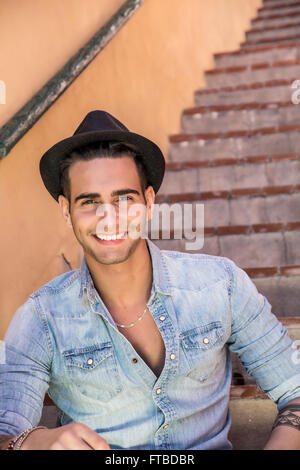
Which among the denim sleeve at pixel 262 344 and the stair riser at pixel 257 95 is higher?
the stair riser at pixel 257 95

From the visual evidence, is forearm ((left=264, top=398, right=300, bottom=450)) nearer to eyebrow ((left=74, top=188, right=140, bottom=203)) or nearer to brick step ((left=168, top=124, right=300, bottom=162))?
eyebrow ((left=74, top=188, right=140, bottom=203))

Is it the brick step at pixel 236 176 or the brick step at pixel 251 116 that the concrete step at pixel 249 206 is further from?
the brick step at pixel 251 116

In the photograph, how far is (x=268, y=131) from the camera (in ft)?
10.4

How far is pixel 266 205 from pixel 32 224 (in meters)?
1.21

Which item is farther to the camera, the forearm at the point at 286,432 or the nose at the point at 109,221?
the nose at the point at 109,221

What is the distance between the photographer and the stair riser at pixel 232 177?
9.47 feet

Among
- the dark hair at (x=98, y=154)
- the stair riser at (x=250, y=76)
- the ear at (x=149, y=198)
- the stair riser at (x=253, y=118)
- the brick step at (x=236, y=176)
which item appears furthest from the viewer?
the stair riser at (x=250, y=76)

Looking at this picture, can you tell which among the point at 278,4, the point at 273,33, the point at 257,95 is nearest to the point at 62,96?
the point at 257,95

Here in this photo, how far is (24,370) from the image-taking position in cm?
129

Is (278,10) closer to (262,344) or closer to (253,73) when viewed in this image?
(253,73)

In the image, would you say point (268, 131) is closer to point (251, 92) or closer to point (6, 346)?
point (251, 92)

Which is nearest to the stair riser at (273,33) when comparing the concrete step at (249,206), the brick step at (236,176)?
the brick step at (236,176)

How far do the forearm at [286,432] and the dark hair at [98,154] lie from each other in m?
0.69

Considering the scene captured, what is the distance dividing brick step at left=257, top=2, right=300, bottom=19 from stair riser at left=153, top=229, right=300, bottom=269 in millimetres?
3084
